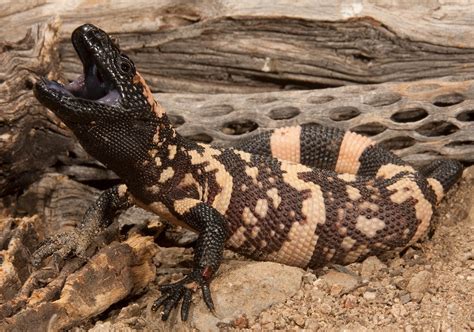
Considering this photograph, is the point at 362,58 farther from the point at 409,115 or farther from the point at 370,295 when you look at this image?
the point at 370,295

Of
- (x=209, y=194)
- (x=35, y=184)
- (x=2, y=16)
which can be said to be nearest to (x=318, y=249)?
(x=209, y=194)

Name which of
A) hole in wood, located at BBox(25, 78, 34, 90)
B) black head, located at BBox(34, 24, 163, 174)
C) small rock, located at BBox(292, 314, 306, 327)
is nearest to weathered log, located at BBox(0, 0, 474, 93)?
hole in wood, located at BBox(25, 78, 34, 90)

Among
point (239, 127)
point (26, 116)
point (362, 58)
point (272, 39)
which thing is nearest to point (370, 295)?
point (239, 127)

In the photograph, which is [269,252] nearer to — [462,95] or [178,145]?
[178,145]

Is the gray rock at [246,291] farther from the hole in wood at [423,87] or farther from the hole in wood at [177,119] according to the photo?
the hole in wood at [423,87]

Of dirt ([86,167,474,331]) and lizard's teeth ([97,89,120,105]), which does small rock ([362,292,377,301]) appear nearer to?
dirt ([86,167,474,331])

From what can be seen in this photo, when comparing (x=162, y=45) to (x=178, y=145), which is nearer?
(x=178, y=145)

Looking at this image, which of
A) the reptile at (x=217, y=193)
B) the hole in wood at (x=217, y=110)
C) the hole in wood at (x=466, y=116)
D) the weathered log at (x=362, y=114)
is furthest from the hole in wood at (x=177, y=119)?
the hole in wood at (x=466, y=116)
